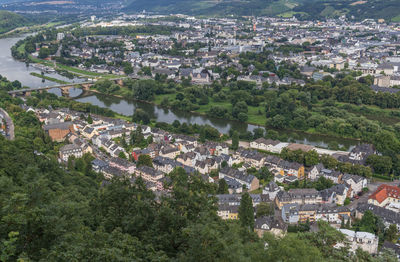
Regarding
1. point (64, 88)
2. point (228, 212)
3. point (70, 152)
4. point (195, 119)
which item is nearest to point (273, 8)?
point (64, 88)

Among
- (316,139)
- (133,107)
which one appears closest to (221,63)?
(133,107)

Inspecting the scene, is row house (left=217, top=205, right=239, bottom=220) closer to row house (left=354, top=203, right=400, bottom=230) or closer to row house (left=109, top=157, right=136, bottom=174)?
row house (left=354, top=203, right=400, bottom=230)

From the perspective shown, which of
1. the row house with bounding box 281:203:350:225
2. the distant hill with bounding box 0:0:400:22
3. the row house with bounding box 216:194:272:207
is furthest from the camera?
the distant hill with bounding box 0:0:400:22

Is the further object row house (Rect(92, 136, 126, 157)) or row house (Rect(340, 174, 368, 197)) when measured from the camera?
row house (Rect(92, 136, 126, 157))

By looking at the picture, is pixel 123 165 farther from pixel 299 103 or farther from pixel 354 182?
pixel 299 103

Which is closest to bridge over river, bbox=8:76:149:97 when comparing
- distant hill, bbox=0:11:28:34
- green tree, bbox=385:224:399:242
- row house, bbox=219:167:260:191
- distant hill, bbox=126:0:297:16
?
row house, bbox=219:167:260:191

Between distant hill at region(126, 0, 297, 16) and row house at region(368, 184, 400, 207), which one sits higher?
distant hill at region(126, 0, 297, 16)

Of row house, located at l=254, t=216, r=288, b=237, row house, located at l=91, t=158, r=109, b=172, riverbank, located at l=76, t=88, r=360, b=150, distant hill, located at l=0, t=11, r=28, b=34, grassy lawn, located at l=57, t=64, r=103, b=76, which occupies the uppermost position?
distant hill, located at l=0, t=11, r=28, b=34
